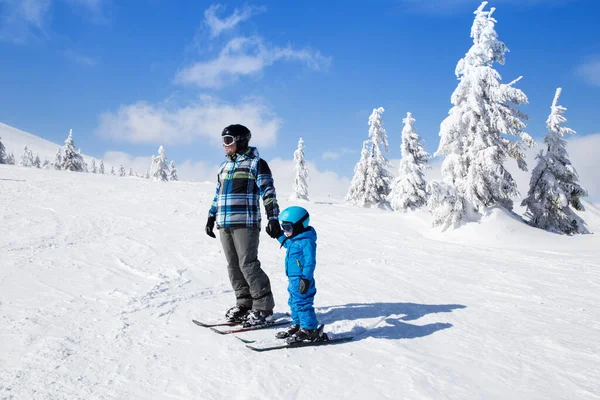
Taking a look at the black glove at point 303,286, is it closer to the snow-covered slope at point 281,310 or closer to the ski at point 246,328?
the snow-covered slope at point 281,310

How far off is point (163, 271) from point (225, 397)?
477 cm

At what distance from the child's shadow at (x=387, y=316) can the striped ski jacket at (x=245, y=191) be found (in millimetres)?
1771

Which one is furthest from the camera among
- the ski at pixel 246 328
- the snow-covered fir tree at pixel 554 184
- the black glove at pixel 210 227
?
the snow-covered fir tree at pixel 554 184

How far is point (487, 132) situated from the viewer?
18188mm

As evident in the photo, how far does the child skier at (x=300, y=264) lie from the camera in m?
4.08

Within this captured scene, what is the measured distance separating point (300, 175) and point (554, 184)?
32.8 metres

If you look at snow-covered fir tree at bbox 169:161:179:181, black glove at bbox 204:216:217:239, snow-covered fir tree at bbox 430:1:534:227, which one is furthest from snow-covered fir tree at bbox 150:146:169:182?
black glove at bbox 204:216:217:239

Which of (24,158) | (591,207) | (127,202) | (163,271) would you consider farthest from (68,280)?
(24,158)

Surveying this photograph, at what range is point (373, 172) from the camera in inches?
1548

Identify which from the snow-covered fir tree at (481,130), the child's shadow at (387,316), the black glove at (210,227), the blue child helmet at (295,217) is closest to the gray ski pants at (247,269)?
the black glove at (210,227)

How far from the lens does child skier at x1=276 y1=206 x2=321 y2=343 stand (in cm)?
408

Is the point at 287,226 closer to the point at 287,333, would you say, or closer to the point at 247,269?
the point at 247,269

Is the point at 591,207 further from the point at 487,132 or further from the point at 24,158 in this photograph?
the point at 24,158

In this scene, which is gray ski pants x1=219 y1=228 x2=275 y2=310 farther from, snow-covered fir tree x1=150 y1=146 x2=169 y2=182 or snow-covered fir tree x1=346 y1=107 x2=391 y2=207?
snow-covered fir tree x1=150 y1=146 x2=169 y2=182
